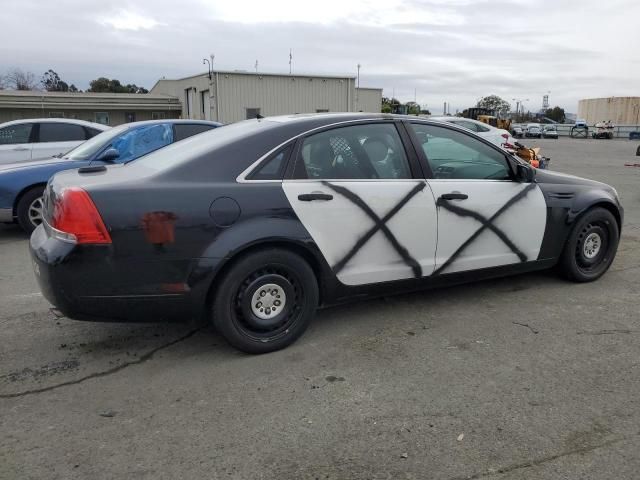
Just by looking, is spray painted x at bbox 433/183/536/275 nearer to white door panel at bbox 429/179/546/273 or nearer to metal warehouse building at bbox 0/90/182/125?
white door panel at bbox 429/179/546/273

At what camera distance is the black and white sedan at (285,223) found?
128 inches

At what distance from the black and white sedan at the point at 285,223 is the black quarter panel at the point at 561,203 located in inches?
0.9

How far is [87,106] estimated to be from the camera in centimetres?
3419

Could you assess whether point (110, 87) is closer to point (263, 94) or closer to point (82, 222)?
point (263, 94)

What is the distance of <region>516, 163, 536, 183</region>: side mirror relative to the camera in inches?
179

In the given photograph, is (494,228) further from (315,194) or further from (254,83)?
(254,83)

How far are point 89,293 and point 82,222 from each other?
16.2 inches

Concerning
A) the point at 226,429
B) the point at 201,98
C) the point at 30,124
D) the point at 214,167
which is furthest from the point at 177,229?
the point at 201,98

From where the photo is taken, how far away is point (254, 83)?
28250 mm

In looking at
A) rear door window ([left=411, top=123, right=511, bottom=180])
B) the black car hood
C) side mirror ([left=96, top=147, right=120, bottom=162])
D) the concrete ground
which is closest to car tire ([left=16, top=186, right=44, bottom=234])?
side mirror ([left=96, top=147, right=120, bottom=162])

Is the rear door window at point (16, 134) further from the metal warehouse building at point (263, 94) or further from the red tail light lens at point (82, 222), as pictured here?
the metal warehouse building at point (263, 94)

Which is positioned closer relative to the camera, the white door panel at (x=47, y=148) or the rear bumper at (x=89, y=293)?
the rear bumper at (x=89, y=293)

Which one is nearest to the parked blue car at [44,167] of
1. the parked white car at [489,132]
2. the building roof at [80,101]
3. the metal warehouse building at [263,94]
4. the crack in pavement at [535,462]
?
the crack in pavement at [535,462]

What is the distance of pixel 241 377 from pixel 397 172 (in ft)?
5.92
